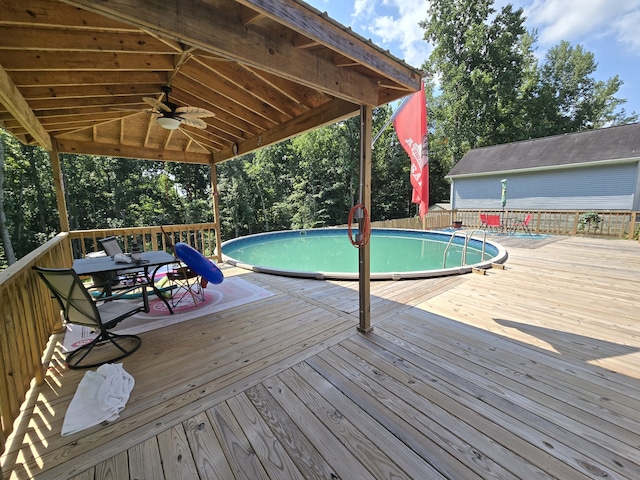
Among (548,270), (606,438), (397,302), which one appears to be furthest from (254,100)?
(548,270)

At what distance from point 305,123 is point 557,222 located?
12.2 meters

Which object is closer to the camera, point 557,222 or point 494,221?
point 494,221

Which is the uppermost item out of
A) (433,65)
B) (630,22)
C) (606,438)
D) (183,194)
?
(630,22)

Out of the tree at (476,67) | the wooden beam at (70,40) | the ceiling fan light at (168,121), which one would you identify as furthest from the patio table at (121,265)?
the tree at (476,67)

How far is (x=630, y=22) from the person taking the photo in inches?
746

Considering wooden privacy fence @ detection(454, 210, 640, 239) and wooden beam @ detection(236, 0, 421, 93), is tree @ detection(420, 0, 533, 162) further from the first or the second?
wooden beam @ detection(236, 0, 421, 93)

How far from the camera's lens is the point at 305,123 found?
3.45 meters

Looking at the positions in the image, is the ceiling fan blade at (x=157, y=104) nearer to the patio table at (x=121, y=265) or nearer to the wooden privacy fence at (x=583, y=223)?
the patio table at (x=121, y=265)

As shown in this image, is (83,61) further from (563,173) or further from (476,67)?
(476,67)

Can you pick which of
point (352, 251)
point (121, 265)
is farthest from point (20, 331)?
point (352, 251)

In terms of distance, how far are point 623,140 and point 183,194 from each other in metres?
22.5

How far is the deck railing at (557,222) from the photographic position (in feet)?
29.6

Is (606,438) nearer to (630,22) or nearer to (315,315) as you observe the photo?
(315,315)

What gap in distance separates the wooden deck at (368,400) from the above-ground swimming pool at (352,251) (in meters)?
3.11
